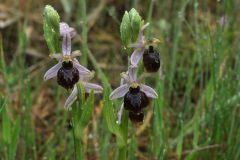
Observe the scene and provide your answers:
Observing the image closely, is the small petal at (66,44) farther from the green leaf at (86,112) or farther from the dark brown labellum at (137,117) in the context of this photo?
the dark brown labellum at (137,117)

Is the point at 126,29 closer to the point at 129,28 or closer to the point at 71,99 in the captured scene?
the point at 129,28

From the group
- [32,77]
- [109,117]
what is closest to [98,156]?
[109,117]

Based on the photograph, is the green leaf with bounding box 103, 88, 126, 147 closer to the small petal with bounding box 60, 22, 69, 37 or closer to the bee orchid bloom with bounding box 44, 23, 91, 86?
the bee orchid bloom with bounding box 44, 23, 91, 86

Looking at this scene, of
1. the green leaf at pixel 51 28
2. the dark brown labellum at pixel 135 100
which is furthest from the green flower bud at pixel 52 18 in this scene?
the dark brown labellum at pixel 135 100

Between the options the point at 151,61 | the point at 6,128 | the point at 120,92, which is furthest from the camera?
the point at 6,128

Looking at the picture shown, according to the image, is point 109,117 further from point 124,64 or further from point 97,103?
point 124,64

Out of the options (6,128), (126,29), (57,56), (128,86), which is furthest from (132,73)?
(6,128)
